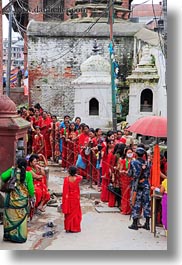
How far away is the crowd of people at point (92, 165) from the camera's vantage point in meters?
7.59

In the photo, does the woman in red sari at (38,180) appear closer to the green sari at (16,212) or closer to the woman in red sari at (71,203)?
the woman in red sari at (71,203)

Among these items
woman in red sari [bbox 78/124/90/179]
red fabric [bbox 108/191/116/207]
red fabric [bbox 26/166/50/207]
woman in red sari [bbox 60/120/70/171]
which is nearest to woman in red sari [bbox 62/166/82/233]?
red fabric [bbox 26/166/50/207]

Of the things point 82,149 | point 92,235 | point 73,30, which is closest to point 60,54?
point 73,30

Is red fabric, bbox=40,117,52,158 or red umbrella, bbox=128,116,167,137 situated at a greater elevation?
red umbrella, bbox=128,116,167,137

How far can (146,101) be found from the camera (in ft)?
54.1

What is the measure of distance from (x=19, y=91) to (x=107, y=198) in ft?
44.2

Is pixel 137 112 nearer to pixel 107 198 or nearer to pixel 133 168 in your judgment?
pixel 107 198

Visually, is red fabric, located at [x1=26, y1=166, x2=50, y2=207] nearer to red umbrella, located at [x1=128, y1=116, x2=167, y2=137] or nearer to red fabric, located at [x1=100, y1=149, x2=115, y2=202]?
red fabric, located at [x1=100, y1=149, x2=115, y2=202]

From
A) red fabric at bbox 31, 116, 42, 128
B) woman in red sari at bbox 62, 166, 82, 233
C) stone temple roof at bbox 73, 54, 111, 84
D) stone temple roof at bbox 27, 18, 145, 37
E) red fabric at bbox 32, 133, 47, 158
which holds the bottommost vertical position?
→ woman in red sari at bbox 62, 166, 82, 233

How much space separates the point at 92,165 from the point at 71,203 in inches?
130

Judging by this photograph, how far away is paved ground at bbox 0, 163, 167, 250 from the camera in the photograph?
6855mm

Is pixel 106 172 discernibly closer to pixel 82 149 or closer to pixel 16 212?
pixel 82 149

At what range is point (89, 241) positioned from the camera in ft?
23.3

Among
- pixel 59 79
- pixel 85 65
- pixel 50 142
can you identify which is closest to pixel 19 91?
pixel 59 79
